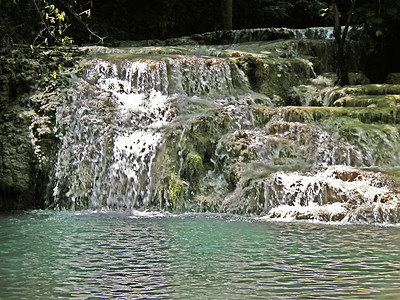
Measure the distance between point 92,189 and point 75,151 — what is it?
2.51ft

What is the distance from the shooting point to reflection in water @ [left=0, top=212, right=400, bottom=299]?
370 cm

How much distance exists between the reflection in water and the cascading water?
970 millimetres

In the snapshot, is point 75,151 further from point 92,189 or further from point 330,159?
point 330,159

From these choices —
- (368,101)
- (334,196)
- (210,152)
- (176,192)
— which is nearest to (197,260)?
(334,196)

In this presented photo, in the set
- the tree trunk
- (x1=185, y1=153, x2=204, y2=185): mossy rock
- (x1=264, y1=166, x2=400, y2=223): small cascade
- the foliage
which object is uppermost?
the tree trunk

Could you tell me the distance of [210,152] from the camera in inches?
350

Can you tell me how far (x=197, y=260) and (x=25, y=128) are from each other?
5473 millimetres

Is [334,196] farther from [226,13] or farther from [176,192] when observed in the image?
[226,13]

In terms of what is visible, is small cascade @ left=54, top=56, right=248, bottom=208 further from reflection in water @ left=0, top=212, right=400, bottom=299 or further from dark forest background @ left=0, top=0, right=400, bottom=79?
dark forest background @ left=0, top=0, right=400, bottom=79

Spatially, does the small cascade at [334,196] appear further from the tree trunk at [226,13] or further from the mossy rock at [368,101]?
the tree trunk at [226,13]

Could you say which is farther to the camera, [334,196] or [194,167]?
[194,167]

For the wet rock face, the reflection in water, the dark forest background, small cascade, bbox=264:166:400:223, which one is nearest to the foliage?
the reflection in water

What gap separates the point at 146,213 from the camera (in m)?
7.93

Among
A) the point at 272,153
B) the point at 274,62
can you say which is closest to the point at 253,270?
the point at 272,153
